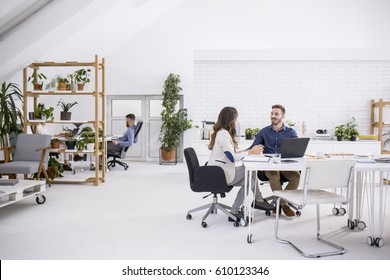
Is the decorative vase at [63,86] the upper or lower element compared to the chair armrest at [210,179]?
upper

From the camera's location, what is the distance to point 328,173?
332cm

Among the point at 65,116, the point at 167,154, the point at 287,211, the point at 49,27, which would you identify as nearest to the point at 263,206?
the point at 287,211

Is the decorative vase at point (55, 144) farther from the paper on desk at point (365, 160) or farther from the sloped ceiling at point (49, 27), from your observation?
the paper on desk at point (365, 160)

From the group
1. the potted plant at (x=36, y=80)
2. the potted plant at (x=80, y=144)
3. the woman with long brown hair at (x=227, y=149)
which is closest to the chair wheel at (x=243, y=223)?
the woman with long brown hair at (x=227, y=149)

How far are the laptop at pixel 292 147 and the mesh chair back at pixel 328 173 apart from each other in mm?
876

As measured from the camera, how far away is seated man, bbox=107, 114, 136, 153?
851 cm

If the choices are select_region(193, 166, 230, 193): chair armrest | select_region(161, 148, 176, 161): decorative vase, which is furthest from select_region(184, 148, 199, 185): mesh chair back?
select_region(161, 148, 176, 161): decorative vase

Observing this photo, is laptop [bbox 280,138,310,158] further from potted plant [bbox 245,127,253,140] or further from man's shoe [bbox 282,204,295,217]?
potted plant [bbox 245,127,253,140]

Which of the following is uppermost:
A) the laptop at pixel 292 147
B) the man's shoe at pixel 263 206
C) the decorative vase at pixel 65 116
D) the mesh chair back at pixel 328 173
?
the decorative vase at pixel 65 116

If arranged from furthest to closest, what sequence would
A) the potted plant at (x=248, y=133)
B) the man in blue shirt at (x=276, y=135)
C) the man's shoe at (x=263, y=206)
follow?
the potted plant at (x=248, y=133)
the man in blue shirt at (x=276, y=135)
the man's shoe at (x=263, y=206)

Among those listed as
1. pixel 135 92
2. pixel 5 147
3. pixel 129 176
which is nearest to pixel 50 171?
pixel 5 147

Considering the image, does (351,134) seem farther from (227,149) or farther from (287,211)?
(227,149)

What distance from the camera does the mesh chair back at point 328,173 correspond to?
3.27m

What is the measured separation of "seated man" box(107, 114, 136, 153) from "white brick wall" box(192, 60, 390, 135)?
1456mm
